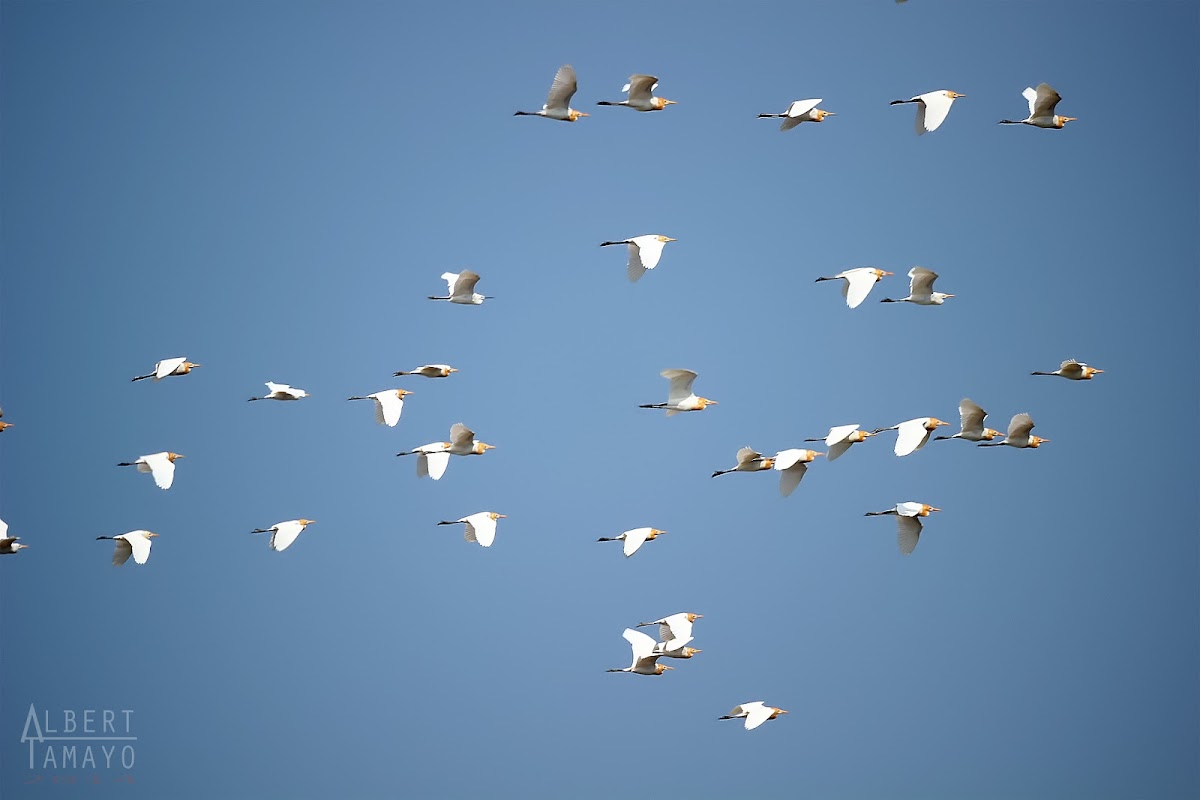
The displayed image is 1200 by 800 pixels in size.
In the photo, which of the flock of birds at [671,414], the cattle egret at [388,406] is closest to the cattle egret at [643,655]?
the flock of birds at [671,414]

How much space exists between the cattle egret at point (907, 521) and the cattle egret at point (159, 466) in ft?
40.6

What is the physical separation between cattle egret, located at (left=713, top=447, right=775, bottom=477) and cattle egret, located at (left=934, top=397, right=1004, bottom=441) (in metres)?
3.28

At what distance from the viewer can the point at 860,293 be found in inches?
1319

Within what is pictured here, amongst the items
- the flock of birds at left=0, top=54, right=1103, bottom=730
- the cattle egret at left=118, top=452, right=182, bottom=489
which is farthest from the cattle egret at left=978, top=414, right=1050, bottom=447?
the cattle egret at left=118, top=452, right=182, bottom=489

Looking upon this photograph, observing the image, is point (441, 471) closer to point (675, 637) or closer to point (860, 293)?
point (675, 637)

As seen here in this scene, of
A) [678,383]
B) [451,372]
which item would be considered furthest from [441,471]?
[678,383]

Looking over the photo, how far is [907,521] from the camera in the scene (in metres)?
34.2

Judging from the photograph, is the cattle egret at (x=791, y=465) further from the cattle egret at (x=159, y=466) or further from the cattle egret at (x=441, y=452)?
the cattle egret at (x=159, y=466)

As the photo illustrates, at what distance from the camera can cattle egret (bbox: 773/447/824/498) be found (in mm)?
34125

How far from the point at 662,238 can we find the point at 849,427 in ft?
16.7

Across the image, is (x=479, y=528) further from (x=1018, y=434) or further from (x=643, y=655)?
(x=1018, y=434)

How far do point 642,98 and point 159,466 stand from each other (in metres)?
11.1

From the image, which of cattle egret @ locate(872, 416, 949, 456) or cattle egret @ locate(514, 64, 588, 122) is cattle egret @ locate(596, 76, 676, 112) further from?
cattle egret @ locate(872, 416, 949, 456)

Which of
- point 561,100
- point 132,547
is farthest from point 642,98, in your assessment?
point 132,547
